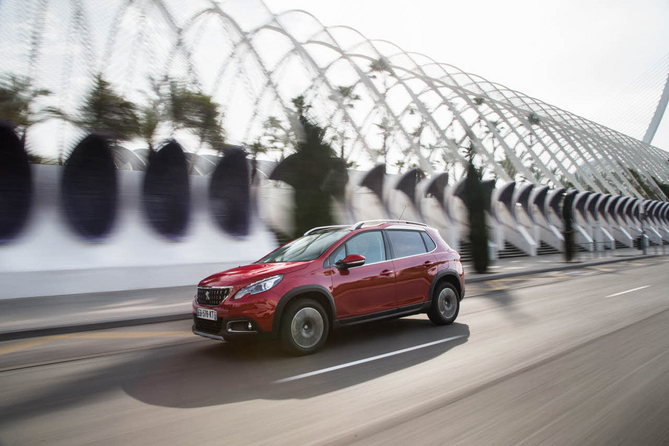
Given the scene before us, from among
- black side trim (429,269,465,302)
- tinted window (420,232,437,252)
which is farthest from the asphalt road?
tinted window (420,232,437,252)

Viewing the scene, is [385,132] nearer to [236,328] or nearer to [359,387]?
[236,328]

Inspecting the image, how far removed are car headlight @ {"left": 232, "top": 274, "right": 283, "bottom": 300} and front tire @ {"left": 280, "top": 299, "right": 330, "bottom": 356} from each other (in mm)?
349

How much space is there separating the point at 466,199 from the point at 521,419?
59.2ft

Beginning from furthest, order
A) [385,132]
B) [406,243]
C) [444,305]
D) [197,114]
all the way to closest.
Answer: [385,132] < [197,114] < [444,305] < [406,243]

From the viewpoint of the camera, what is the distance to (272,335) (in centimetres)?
545

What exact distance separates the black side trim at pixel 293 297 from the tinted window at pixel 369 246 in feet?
2.59

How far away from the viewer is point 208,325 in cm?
575

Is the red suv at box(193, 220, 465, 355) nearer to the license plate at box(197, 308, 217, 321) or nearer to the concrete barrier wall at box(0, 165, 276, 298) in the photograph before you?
the license plate at box(197, 308, 217, 321)

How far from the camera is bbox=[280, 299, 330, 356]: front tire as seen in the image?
18.3ft

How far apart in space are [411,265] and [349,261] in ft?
4.62

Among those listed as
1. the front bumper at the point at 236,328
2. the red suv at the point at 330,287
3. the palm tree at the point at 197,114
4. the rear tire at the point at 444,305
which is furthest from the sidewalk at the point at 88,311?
the palm tree at the point at 197,114

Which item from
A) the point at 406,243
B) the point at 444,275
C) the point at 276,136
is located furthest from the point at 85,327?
the point at 276,136

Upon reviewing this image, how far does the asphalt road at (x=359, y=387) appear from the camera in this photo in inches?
135

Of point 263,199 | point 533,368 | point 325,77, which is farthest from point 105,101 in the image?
point 325,77
